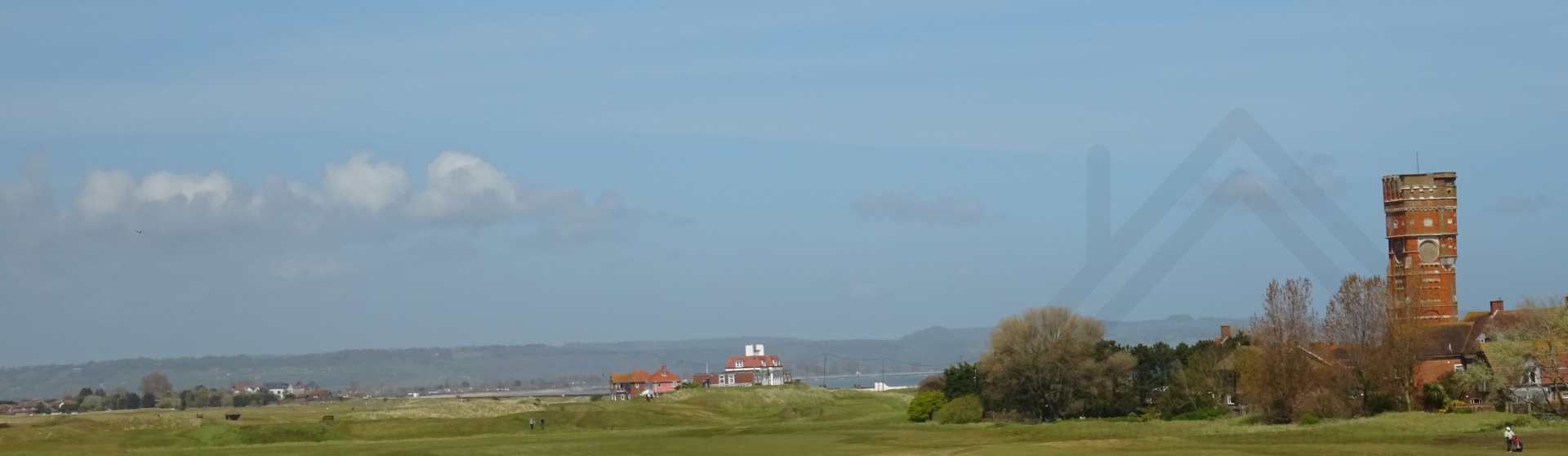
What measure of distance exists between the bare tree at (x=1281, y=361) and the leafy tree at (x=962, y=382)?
21.8 metres

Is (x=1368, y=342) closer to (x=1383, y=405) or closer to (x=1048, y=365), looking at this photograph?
(x=1383, y=405)

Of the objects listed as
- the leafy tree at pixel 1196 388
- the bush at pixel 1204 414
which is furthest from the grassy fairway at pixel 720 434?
the leafy tree at pixel 1196 388

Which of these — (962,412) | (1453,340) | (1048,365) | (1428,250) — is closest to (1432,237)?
(1428,250)

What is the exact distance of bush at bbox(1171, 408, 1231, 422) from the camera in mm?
92812

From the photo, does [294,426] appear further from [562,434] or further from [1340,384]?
[1340,384]

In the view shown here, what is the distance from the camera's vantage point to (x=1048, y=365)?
336ft

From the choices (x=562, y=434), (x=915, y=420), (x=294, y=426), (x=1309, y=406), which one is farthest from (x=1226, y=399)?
(x=294, y=426)

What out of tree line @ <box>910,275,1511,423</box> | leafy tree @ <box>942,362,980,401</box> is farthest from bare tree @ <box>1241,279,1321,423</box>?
leafy tree @ <box>942,362,980,401</box>

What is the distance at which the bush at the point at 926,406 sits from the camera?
109125 mm

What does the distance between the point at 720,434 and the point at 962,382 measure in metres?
21.7

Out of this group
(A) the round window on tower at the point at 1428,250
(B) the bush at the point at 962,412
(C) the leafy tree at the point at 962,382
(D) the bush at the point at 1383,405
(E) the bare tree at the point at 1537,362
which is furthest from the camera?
(A) the round window on tower at the point at 1428,250

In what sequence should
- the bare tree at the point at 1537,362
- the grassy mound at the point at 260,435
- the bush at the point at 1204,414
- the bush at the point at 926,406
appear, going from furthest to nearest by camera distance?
the bush at the point at 926,406 < the grassy mound at the point at 260,435 < the bush at the point at 1204,414 < the bare tree at the point at 1537,362

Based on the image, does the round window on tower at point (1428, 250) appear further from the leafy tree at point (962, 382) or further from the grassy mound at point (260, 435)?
the grassy mound at point (260, 435)

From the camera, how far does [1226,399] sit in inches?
3930
